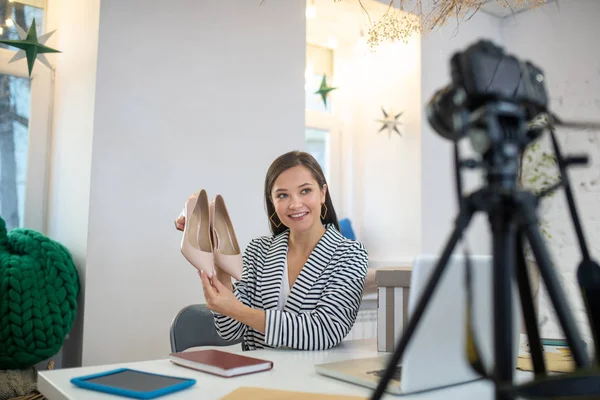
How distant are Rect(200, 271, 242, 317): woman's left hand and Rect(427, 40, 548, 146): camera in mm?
790

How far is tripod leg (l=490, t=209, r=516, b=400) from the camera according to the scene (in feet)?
1.07

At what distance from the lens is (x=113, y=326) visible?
182cm

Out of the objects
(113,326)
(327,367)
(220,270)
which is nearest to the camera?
(327,367)

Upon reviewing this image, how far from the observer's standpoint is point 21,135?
209cm

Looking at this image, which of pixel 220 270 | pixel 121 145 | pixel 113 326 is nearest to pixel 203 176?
pixel 121 145

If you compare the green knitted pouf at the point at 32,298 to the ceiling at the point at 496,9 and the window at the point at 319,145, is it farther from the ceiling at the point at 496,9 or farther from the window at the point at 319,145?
the ceiling at the point at 496,9

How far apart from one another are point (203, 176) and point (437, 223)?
4.61ft

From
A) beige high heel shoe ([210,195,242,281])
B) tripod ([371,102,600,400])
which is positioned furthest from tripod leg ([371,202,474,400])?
beige high heel shoe ([210,195,242,281])

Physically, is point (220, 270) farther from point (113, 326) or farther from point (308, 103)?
point (308, 103)

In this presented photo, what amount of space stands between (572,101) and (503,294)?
293 centimetres

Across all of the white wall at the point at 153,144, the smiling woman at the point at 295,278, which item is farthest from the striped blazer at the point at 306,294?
the white wall at the point at 153,144

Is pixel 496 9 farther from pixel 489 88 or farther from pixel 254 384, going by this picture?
pixel 489 88

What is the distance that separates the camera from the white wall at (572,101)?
9.05 ft

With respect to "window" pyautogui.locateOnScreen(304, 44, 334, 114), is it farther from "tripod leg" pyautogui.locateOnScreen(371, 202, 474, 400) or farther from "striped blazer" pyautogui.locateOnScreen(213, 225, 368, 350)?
"tripod leg" pyautogui.locateOnScreen(371, 202, 474, 400)
